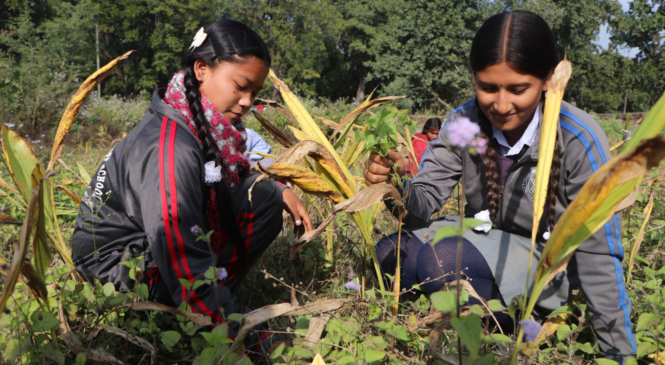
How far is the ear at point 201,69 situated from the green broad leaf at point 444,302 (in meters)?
1.14

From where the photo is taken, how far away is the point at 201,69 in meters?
1.53

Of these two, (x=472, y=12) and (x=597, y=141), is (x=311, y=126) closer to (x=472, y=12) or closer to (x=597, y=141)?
(x=597, y=141)

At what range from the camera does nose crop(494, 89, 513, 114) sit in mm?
1281

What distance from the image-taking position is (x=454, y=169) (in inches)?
64.4


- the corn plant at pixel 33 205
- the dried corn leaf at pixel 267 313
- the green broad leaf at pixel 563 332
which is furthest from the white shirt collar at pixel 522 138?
the corn plant at pixel 33 205

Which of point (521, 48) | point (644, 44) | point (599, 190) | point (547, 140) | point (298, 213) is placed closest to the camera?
point (599, 190)

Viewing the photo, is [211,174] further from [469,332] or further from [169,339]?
[469,332]

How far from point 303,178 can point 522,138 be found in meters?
0.79

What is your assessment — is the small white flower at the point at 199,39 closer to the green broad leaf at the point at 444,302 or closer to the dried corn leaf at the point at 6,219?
the dried corn leaf at the point at 6,219

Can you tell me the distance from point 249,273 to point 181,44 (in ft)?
98.5

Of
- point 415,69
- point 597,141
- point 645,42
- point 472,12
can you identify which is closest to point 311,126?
point 597,141

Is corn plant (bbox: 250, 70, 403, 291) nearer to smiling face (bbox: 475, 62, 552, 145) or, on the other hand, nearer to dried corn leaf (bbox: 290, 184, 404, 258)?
dried corn leaf (bbox: 290, 184, 404, 258)

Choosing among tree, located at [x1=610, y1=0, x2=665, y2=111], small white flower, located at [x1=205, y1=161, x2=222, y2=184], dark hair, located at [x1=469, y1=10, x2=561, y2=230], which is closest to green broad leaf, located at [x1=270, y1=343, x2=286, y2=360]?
small white flower, located at [x1=205, y1=161, x2=222, y2=184]

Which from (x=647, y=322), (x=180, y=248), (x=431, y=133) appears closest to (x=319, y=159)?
(x=180, y=248)
